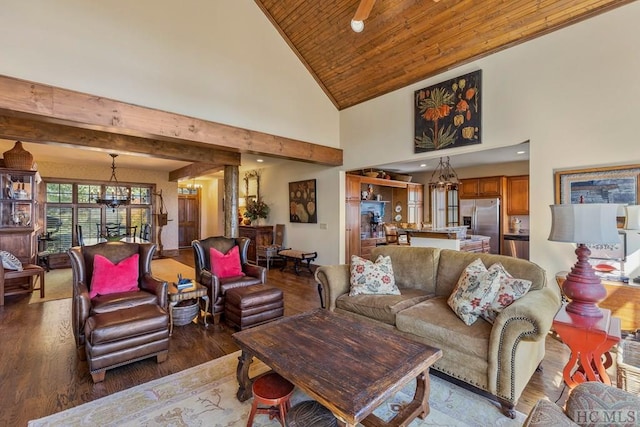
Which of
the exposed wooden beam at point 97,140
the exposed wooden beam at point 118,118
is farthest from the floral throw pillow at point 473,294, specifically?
A: the exposed wooden beam at point 97,140

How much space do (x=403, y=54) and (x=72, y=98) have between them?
4.44 metres

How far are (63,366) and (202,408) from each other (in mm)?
1585

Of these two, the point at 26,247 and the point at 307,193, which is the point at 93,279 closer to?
the point at 26,247

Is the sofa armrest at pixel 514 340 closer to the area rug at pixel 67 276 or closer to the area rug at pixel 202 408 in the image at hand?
the area rug at pixel 202 408

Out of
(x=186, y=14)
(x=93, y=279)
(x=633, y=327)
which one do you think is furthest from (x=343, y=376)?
(x=186, y=14)

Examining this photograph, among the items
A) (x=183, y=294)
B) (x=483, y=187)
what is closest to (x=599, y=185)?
(x=483, y=187)

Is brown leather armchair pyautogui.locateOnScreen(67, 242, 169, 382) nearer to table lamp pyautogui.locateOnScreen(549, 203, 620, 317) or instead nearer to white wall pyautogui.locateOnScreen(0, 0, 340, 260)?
white wall pyautogui.locateOnScreen(0, 0, 340, 260)

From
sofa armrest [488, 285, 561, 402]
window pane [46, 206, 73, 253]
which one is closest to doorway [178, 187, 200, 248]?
window pane [46, 206, 73, 253]

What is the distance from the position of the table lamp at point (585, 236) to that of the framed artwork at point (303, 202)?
16.1ft

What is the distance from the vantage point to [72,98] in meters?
3.30

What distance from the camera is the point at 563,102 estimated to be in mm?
3395

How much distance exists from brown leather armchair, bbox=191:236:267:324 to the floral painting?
3.23 meters

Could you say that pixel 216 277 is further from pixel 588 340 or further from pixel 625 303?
pixel 625 303

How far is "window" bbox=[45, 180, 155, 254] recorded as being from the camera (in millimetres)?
7641
